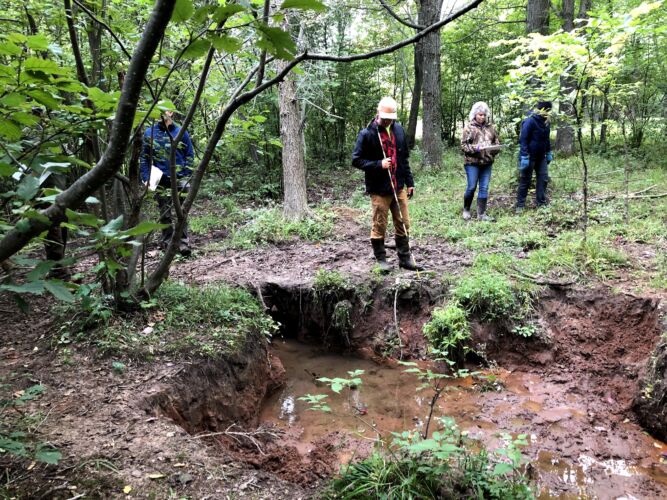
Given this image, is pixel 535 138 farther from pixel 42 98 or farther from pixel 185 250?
pixel 42 98

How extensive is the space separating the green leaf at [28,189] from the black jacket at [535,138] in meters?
7.45

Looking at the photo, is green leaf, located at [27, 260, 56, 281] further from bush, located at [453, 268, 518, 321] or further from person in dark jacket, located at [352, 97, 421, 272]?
bush, located at [453, 268, 518, 321]

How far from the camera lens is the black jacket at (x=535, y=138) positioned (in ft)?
23.5

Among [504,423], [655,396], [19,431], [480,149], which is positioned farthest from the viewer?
[480,149]

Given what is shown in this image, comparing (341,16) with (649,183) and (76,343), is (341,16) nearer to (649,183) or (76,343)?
(649,183)

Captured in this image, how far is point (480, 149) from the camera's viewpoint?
727 cm

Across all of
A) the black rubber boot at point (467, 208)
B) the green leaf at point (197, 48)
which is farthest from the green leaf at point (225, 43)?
the black rubber boot at point (467, 208)

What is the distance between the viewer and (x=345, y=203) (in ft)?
32.4

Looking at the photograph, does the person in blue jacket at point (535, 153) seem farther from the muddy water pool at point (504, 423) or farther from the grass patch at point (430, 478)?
the grass patch at point (430, 478)

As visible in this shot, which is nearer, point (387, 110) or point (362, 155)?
point (387, 110)

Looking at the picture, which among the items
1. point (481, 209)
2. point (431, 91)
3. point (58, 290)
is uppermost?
point (431, 91)

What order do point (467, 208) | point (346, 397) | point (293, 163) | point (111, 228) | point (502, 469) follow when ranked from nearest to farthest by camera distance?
point (111, 228) < point (502, 469) < point (346, 397) < point (467, 208) < point (293, 163)

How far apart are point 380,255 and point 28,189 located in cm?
490

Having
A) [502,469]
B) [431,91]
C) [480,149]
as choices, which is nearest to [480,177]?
[480,149]
